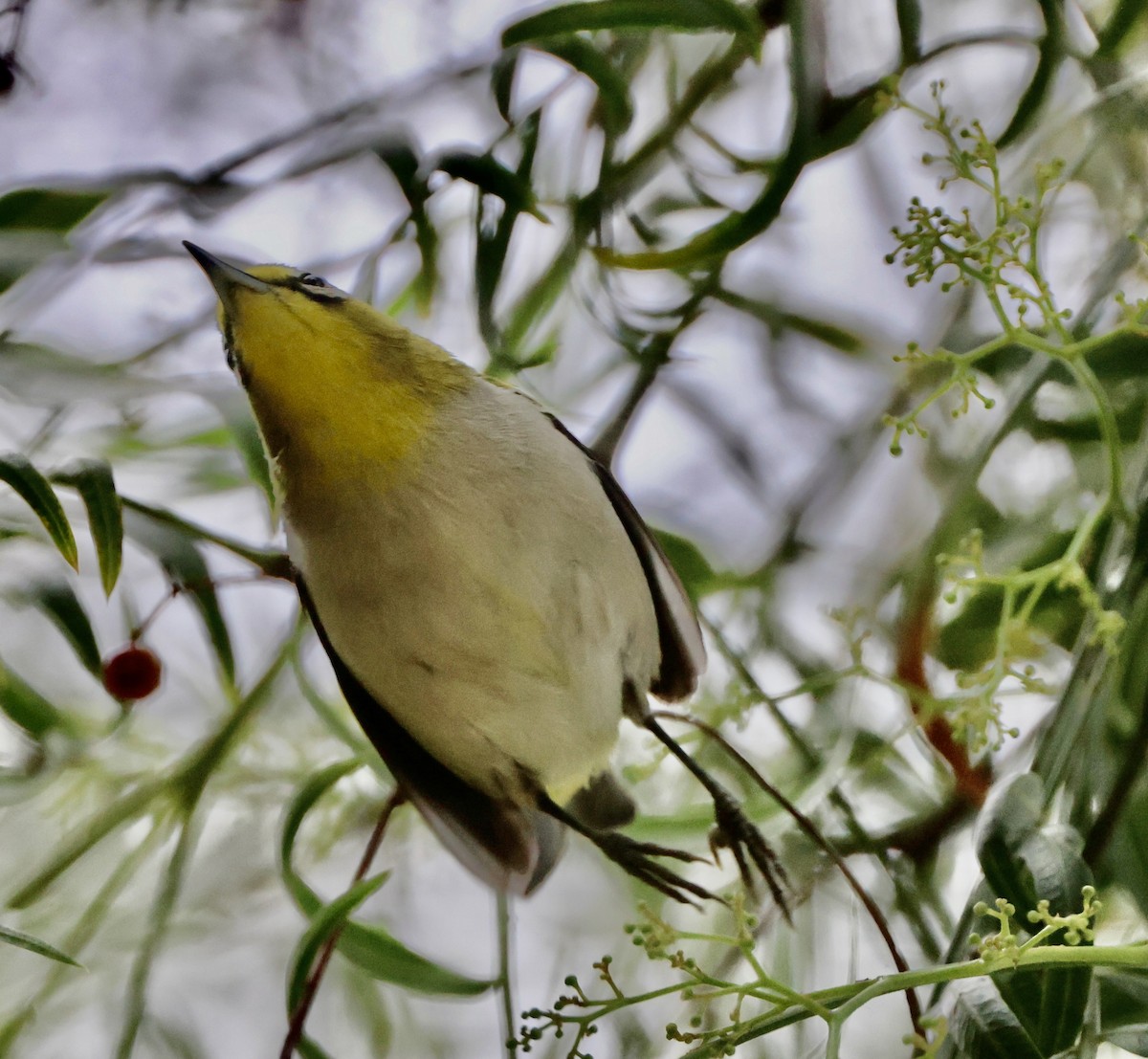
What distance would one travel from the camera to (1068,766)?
16.5 inches

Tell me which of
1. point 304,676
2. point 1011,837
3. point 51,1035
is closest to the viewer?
point 1011,837

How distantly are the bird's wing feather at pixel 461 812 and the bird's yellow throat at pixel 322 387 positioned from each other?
0.26 feet

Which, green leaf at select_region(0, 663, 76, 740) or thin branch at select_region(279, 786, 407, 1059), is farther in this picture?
green leaf at select_region(0, 663, 76, 740)

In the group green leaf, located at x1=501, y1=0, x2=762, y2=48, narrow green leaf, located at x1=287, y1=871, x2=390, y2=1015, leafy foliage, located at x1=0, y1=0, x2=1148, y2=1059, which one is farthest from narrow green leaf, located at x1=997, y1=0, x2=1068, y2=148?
narrow green leaf, located at x1=287, y1=871, x2=390, y2=1015

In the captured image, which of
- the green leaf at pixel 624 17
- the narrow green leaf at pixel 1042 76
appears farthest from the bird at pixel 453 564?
the narrow green leaf at pixel 1042 76

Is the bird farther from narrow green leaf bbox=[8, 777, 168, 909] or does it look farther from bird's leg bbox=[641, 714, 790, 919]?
narrow green leaf bbox=[8, 777, 168, 909]

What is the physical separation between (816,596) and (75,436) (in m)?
0.37

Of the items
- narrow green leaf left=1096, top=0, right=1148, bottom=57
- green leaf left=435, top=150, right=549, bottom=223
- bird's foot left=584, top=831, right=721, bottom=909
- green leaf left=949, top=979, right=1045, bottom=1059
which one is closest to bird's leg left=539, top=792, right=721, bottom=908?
bird's foot left=584, top=831, right=721, bottom=909

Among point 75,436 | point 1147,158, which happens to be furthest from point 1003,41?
point 75,436

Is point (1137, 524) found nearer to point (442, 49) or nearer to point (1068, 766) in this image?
point (1068, 766)

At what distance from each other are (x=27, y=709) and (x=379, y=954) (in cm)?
18

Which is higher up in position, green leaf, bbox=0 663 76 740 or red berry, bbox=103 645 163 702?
green leaf, bbox=0 663 76 740

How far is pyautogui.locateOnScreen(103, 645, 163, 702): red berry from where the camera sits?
44 centimetres

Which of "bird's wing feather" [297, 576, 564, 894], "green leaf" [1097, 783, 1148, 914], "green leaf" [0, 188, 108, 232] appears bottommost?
"green leaf" [1097, 783, 1148, 914]
